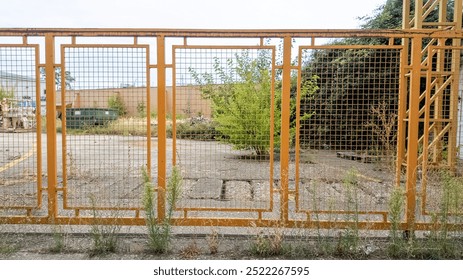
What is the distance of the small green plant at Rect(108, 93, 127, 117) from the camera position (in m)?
4.55

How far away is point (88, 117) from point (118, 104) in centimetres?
39

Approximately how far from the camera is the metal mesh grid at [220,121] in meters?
4.58

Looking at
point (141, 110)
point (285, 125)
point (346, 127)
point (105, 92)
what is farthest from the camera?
point (346, 127)

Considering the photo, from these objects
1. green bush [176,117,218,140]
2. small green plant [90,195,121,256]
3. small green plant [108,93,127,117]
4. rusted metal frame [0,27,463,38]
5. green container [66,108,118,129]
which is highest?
rusted metal frame [0,27,463,38]

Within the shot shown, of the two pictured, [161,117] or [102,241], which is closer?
[102,241]

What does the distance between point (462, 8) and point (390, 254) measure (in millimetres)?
6746

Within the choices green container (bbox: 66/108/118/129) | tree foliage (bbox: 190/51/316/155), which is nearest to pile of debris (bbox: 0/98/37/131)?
green container (bbox: 66/108/118/129)

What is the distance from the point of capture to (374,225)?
4613 mm

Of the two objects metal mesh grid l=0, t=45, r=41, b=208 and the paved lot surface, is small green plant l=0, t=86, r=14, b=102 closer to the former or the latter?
metal mesh grid l=0, t=45, r=41, b=208

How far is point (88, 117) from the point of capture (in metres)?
4.59

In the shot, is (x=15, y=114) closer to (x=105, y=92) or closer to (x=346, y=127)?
(x=105, y=92)

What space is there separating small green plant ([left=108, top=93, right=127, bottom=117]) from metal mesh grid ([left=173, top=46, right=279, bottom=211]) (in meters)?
0.65

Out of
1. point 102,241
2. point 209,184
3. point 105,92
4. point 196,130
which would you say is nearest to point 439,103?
point 209,184

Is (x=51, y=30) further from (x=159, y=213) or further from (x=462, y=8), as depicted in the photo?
(x=462, y=8)
